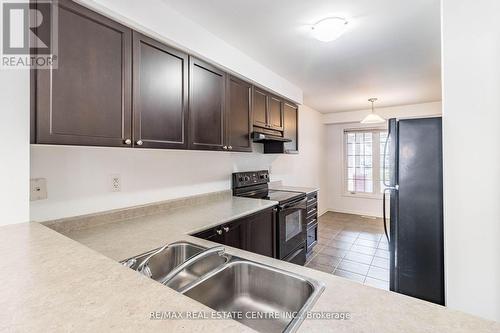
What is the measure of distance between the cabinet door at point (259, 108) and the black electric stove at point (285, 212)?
25.4 inches

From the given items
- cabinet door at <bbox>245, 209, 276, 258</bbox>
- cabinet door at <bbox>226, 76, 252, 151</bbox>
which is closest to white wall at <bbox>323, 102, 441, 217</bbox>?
cabinet door at <bbox>226, 76, 252, 151</bbox>

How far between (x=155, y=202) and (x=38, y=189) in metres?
0.75

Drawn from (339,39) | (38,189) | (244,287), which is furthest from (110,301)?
(339,39)

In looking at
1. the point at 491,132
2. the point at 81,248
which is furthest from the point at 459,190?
the point at 81,248

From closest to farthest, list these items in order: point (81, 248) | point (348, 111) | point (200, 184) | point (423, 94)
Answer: point (81, 248), point (200, 184), point (423, 94), point (348, 111)

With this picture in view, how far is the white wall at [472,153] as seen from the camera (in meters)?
1.16

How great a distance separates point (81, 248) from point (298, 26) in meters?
2.04

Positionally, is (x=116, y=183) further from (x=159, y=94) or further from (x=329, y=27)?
(x=329, y=27)

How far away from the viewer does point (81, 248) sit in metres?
0.84

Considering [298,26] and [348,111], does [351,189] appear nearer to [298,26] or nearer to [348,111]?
[348,111]

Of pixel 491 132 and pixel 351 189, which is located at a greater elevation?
pixel 491 132

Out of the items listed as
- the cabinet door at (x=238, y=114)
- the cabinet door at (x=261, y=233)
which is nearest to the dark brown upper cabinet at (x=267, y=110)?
the cabinet door at (x=238, y=114)

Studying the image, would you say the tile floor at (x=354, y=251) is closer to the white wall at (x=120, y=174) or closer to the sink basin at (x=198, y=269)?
the white wall at (x=120, y=174)

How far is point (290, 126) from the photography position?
3.38 metres
